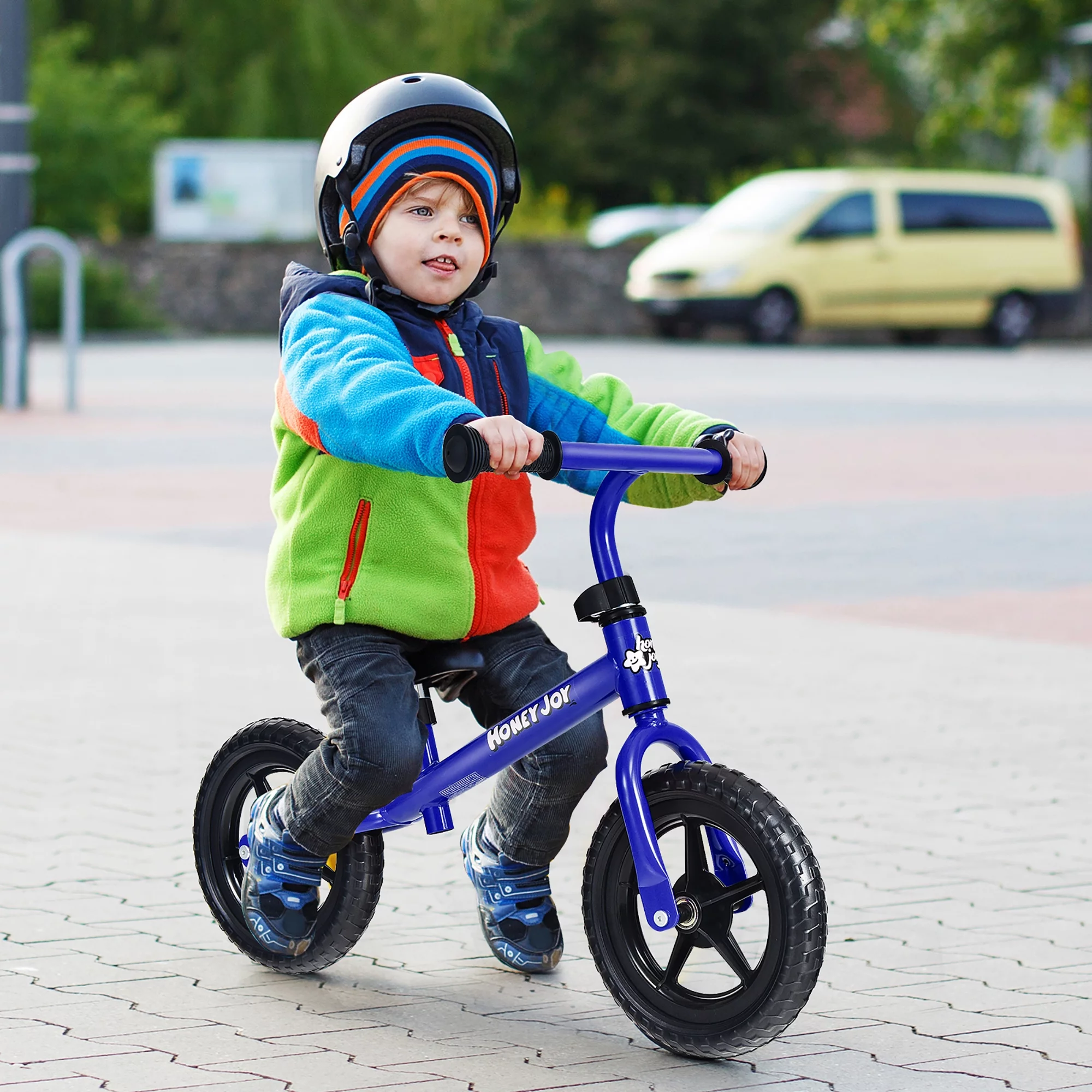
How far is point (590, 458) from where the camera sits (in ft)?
10.3

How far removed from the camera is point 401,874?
15.1ft

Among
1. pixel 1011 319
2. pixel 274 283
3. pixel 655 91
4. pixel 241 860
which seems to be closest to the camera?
pixel 241 860

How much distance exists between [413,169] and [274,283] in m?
28.3

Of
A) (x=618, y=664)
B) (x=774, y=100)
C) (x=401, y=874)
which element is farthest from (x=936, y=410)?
(x=774, y=100)

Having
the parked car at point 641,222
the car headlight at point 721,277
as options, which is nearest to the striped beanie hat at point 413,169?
the car headlight at point 721,277

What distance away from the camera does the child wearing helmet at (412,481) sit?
139 inches

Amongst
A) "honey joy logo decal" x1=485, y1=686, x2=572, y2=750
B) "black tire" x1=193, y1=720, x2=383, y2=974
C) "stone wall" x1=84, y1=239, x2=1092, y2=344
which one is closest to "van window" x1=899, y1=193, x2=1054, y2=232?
"stone wall" x1=84, y1=239, x2=1092, y2=344

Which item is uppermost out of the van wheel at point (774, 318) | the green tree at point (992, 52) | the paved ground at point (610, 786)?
the green tree at point (992, 52)

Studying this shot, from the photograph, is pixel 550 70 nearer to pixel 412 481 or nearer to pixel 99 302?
pixel 99 302

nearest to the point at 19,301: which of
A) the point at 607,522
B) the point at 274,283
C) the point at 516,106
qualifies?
the point at 607,522

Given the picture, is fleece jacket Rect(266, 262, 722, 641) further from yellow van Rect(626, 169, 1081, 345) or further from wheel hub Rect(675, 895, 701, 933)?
yellow van Rect(626, 169, 1081, 345)

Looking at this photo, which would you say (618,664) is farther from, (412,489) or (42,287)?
(42,287)

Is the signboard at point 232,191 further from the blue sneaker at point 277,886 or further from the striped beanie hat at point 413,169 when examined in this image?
the striped beanie hat at point 413,169

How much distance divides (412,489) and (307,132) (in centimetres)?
3517
